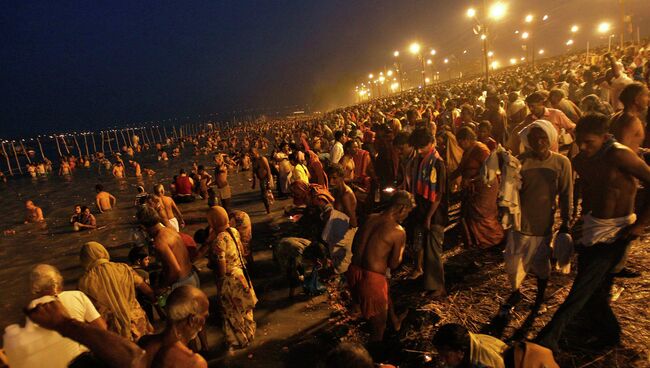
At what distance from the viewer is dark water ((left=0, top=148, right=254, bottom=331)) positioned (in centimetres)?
805

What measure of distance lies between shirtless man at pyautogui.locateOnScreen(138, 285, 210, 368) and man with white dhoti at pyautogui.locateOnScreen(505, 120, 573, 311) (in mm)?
3295

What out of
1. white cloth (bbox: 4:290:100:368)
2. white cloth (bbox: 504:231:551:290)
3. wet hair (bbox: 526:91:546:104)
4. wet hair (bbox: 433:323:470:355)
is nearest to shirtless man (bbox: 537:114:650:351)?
white cloth (bbox: 504:231:551:290)

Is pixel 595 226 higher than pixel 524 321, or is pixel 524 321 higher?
pixel 595 226

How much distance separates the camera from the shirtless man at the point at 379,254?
11.7ft

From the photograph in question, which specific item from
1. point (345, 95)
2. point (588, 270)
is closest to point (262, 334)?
point (588, 270)

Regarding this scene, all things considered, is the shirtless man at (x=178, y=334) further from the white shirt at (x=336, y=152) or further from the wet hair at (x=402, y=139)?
the white shirt at (x=336, y=152)

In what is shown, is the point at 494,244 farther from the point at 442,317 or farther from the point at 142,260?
the point at 142,260

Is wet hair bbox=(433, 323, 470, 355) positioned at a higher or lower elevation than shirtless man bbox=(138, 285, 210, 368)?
lower

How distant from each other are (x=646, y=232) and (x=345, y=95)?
13785 cm

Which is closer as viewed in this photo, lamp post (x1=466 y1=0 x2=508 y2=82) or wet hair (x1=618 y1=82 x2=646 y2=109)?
wet hair (x1=618 y1=82 x2=646 y2=109)

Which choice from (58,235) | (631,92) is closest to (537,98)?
(631,92)

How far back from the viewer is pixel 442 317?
14.4ft

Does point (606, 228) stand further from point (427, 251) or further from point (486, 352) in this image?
point (427, 251)

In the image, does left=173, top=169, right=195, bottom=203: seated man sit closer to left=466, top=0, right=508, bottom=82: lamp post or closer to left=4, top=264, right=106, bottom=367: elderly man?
left=4, top=264, right=106, bottom=367: elderly man
